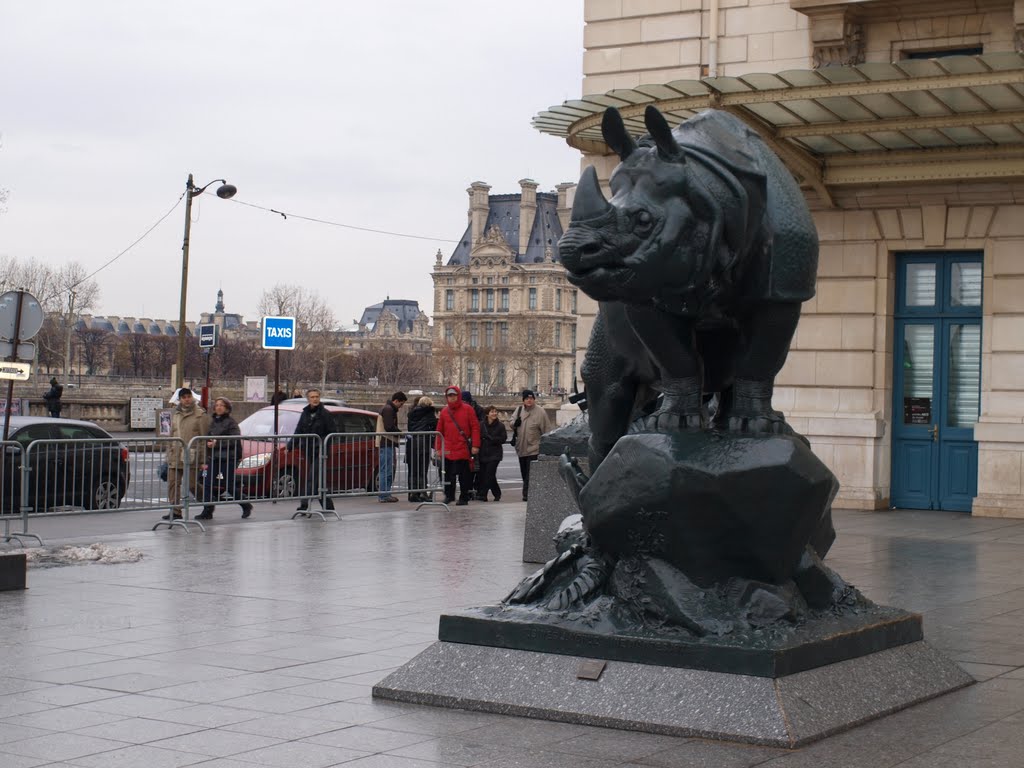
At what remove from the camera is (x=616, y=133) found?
5.64 meters

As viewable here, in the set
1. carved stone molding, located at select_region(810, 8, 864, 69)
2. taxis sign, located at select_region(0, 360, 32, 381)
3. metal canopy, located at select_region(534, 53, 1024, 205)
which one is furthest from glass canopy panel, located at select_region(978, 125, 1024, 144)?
taxis sign, located at select_region(0, 360, 32, 381)

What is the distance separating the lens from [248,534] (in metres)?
16.2

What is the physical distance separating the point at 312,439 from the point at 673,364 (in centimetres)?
1400

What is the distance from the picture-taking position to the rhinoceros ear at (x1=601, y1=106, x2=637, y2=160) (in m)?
5.57

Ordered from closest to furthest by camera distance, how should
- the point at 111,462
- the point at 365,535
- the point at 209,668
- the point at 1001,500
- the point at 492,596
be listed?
the point at 209,668 → the point at 492,596 → the point at 365,535 → the point at 111,462 → the point at 1001,500

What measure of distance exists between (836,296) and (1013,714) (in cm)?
1438

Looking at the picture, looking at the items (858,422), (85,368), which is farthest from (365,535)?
(85,368)

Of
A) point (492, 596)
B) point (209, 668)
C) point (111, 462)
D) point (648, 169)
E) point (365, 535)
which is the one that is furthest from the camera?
point (111, 462)

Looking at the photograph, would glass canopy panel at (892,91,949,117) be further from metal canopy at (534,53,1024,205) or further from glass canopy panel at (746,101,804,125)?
glass canopy panel at (746,101,804,125)

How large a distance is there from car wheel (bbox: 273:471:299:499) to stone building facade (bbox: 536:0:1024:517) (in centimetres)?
600

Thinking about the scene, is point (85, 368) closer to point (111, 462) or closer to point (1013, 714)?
point (111, 462)

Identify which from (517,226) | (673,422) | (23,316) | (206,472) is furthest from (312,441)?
(517,226)

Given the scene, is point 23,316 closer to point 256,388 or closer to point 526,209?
point 256,388

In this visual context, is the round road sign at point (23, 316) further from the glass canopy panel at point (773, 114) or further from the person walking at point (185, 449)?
the glass canopy panel at point (773, 114)
